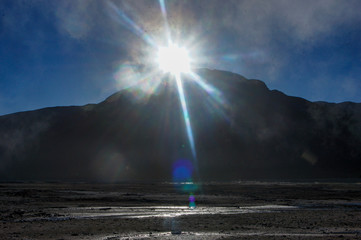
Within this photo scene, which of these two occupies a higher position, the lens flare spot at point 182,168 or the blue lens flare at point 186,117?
the blue lens flare at point 186,117

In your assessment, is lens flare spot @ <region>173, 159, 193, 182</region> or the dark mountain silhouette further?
the dark mountain silhouette

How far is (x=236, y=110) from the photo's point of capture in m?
186

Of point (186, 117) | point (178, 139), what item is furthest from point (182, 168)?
point (186, 117)

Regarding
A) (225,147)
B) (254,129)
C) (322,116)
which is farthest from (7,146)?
(322,116)

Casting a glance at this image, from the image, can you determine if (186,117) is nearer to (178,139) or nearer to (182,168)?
(178,139)

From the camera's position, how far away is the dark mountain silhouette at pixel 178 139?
15912 cm

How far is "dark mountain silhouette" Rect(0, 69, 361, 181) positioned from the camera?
159125 millimetres

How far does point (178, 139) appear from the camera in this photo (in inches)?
6634

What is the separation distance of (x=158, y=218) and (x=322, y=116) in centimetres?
18985

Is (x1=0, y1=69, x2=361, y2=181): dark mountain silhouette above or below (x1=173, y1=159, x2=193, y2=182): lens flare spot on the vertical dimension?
above

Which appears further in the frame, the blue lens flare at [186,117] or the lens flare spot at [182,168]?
the blue lens flare at [186,117]

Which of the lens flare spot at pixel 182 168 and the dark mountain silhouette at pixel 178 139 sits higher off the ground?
the dark mountain silhouette at pixel 178 139

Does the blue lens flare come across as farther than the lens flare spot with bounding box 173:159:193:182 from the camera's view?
Yes

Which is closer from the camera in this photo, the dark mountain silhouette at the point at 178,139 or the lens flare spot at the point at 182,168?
the lens flare spot at the point at 182,168
